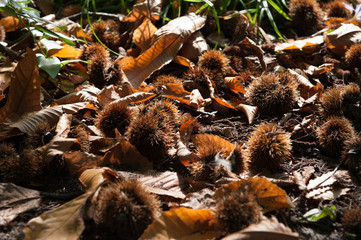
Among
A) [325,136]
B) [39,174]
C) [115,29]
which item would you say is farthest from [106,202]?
[115,29]

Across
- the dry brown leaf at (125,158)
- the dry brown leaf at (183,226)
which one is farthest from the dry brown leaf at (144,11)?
the dry brown leaf at (183,226)

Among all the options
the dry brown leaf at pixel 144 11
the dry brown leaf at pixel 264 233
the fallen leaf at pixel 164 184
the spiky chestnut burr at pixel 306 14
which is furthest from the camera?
the spiky chestnut burr at pixel 306 14

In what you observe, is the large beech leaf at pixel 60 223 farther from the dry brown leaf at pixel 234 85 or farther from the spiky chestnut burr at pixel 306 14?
the spiky chestnut burr at pixel 306 14

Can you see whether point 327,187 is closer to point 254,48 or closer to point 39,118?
point 254,48

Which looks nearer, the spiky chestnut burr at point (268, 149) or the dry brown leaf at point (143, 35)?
the spiky chestnut burr at point (268, 149)

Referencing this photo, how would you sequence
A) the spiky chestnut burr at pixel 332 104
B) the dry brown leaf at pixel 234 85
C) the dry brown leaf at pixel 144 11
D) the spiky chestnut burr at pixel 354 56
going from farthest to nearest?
the dry brown leaf at pixel 144 11
the spiky chestnut burr at pixel 354 56
the dry brown leaf at pixel 234 85
the spiky chestnut burr at pixel 332 104

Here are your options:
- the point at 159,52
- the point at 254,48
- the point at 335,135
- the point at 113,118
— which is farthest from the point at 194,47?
the point at 335,135

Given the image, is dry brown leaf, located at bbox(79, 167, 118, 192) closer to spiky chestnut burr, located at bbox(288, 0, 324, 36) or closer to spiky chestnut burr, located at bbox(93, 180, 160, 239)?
spiky chestnut burr, located at bbox(93, 180, 160, 239)

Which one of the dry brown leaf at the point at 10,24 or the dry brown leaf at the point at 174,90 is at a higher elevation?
the dry brown leaf at the point at 10,24

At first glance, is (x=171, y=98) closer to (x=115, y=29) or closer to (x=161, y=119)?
(x=161, y=119)
